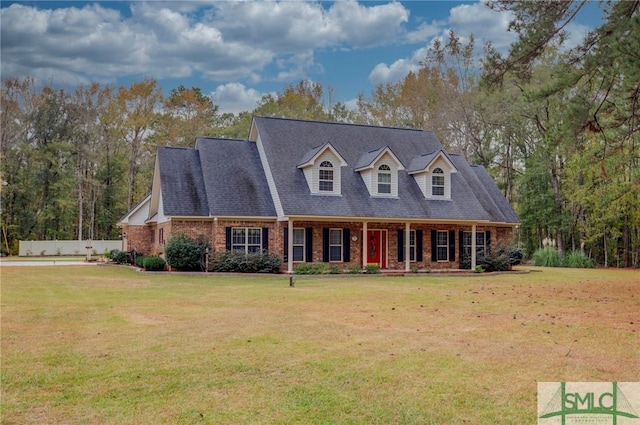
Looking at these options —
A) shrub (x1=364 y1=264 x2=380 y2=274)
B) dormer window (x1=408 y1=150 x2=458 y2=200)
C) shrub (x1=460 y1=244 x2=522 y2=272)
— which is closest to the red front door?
shrub (x1=364 y1=264 x2=380 y2=274)

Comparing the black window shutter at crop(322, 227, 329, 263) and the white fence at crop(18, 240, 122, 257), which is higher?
the black window shutter at crop(322, 227, 329, 263)

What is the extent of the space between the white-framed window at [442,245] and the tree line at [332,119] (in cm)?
666

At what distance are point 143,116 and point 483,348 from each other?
138 ft

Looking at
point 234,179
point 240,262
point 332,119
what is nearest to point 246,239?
point 240,262

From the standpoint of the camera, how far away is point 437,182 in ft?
95.2

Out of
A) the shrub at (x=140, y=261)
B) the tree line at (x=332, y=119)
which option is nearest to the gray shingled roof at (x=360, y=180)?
the tree line at (x=332, y=119)

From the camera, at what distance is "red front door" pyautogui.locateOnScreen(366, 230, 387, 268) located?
27391mm

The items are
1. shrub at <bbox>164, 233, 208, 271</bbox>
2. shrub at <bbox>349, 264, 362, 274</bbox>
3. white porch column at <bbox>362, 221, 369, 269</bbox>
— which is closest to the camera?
shrub at <bbox>164, 233, 208, 271</bbox>

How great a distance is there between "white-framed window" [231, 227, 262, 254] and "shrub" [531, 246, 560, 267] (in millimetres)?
19921

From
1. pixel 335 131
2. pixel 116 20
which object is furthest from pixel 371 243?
pixel 116 20

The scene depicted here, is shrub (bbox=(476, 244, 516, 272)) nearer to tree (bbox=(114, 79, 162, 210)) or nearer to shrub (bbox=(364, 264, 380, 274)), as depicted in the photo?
shrub (bbox=(364, 264, 380, 274))

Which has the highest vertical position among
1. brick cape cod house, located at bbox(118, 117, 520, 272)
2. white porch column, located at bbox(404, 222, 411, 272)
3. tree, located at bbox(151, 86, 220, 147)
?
tree, located at bbox(151, 86, 220, 147)

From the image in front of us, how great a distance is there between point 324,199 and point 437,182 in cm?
643

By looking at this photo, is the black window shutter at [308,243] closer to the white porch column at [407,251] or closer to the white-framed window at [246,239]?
the white-framed window at [246,239]
